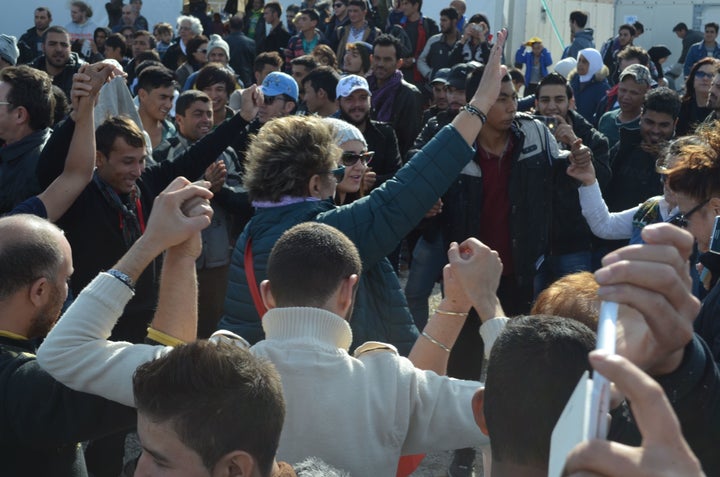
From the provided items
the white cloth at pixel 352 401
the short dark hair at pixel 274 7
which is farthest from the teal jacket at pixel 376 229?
the short dark hair at pixel 274 7

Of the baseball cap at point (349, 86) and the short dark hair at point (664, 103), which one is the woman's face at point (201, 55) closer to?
the baseball cap at point (349, 86)

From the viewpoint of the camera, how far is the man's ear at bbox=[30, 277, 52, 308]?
241cm

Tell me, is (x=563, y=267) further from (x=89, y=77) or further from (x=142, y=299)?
(x=89, y=77)

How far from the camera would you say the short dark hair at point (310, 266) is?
7.55 ft

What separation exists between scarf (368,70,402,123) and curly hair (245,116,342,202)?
4.50m

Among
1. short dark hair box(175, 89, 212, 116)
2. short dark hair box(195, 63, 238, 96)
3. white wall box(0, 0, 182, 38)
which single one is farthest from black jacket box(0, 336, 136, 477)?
white wall box(0, 0, 182, 38)

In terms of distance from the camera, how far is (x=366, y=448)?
2.18 m

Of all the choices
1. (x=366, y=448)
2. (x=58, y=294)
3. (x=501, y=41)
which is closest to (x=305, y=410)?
(x=366, y=448)

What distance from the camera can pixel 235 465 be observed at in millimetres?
1713

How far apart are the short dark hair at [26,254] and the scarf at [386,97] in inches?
213

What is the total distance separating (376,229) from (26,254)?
114cm

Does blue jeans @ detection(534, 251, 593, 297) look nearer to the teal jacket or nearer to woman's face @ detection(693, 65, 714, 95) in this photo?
the teal jacket

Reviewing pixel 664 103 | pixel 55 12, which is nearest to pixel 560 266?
pixel 664 103

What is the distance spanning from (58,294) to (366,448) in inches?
38.4
